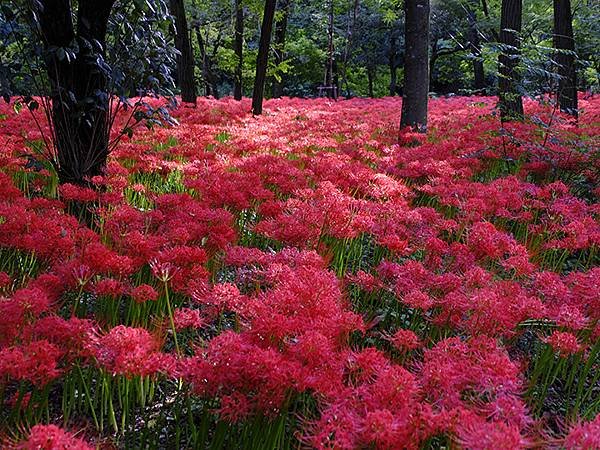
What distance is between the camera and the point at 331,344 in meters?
1.67

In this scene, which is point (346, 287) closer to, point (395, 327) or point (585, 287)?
point (395, 327)

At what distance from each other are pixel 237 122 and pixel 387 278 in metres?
7.35

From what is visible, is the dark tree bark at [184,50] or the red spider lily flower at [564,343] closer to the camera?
the red spider lily flower at [564,343]

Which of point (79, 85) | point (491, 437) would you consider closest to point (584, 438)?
point (491, 437)

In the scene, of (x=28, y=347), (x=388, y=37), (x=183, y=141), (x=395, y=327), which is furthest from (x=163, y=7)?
(x=388, y=37)

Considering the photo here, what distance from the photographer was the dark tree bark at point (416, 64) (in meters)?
7.14

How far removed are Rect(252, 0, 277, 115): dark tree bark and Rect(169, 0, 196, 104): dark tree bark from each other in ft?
4.77

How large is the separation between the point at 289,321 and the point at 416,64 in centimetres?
652

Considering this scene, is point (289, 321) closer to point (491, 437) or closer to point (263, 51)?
point (491, 437)

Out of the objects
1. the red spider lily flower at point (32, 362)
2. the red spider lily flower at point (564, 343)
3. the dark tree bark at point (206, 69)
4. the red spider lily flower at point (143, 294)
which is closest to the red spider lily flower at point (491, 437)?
the red spider lily flower at point (564, 343)

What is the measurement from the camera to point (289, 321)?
1659 mm

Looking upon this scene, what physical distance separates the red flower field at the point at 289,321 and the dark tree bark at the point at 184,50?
6757mm

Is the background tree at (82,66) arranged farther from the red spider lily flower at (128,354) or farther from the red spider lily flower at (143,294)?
the red spider lily flower at (128,354)

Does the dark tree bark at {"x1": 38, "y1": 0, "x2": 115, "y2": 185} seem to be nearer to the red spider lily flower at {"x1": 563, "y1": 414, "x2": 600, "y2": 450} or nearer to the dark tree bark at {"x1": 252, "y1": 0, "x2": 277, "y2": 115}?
the red spider lily flower at {"x1": 563, "y1": 414, "x2": 600, "y2": 450}
